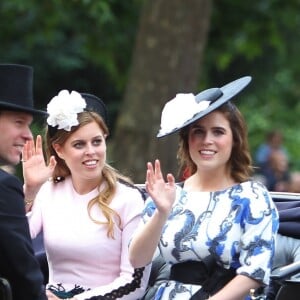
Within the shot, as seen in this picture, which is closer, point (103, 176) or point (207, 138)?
point (207, 138)

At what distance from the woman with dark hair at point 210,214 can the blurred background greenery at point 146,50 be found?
3.19 metres

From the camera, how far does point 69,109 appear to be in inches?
213

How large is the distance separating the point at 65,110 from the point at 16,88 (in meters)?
0.54

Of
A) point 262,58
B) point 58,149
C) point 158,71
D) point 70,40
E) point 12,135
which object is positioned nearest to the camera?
point 12,135

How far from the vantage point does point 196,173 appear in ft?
17.6

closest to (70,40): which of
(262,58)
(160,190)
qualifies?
(262,58)

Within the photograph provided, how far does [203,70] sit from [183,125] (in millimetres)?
10641

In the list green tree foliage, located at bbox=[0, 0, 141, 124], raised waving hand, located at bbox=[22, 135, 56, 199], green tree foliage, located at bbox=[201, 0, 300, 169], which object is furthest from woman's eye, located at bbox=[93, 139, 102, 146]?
green tree foliage, located at bbox=[201, 0, 300, 169]

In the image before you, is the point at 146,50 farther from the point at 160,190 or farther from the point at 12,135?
the point at 12,135

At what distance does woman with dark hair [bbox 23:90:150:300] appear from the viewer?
17.6 ft

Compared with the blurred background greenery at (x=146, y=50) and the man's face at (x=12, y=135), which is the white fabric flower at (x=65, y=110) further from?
the blurred background greenery at (x=146, y=50)

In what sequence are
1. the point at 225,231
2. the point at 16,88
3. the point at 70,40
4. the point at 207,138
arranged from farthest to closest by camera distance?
the point at 70,40 < the point at 207,138 < the point at 225,231 < the point at 16,88

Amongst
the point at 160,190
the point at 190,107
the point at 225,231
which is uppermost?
the point at 190,107

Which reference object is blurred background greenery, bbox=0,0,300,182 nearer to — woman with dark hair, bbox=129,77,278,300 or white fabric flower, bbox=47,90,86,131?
white fabric flower, bbox=47,90,86,131
